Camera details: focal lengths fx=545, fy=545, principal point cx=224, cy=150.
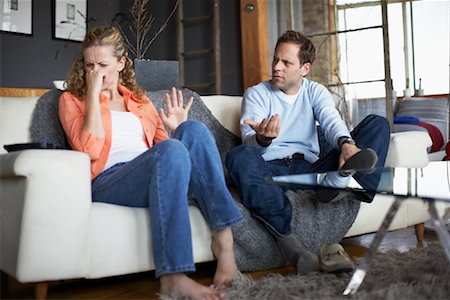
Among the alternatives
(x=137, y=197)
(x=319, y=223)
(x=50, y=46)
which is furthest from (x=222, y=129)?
(x=50, y=46)

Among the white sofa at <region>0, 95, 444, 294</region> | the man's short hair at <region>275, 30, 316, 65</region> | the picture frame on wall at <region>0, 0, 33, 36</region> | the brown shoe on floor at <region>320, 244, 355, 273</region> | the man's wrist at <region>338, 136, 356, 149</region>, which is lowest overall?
the brown shoe on floor at <region>320, 244, 355, 273</region>

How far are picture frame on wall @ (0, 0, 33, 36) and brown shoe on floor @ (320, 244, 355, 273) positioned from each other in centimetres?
409

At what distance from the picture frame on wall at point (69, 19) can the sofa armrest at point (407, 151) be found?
12.4 feet

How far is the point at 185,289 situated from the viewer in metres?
1.60

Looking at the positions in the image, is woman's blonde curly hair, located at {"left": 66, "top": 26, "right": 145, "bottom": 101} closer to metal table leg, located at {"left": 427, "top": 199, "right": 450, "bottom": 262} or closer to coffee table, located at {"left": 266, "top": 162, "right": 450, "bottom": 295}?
coffee table, located at {"left": 266, "top": 162, "right": 450, "bottom": 295}

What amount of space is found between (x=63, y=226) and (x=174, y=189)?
→ 1.13 feet

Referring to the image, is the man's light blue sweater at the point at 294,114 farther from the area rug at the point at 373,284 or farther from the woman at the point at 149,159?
the area rug at the point at 373,284

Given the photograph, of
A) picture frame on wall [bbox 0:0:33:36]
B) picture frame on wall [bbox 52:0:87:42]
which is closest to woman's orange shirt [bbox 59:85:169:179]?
picture frame on wall [bbox 0:0:33:36]

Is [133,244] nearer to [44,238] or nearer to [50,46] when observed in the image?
[44,238]

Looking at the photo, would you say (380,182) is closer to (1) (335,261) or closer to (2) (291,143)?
(1) (335,261)

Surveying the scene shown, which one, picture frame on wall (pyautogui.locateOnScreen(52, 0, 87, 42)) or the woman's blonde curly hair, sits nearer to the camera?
the woman's blonde curly hair

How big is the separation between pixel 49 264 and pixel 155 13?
14.8ft

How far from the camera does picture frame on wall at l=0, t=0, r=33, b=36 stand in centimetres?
493

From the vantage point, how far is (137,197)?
179 centimetres
